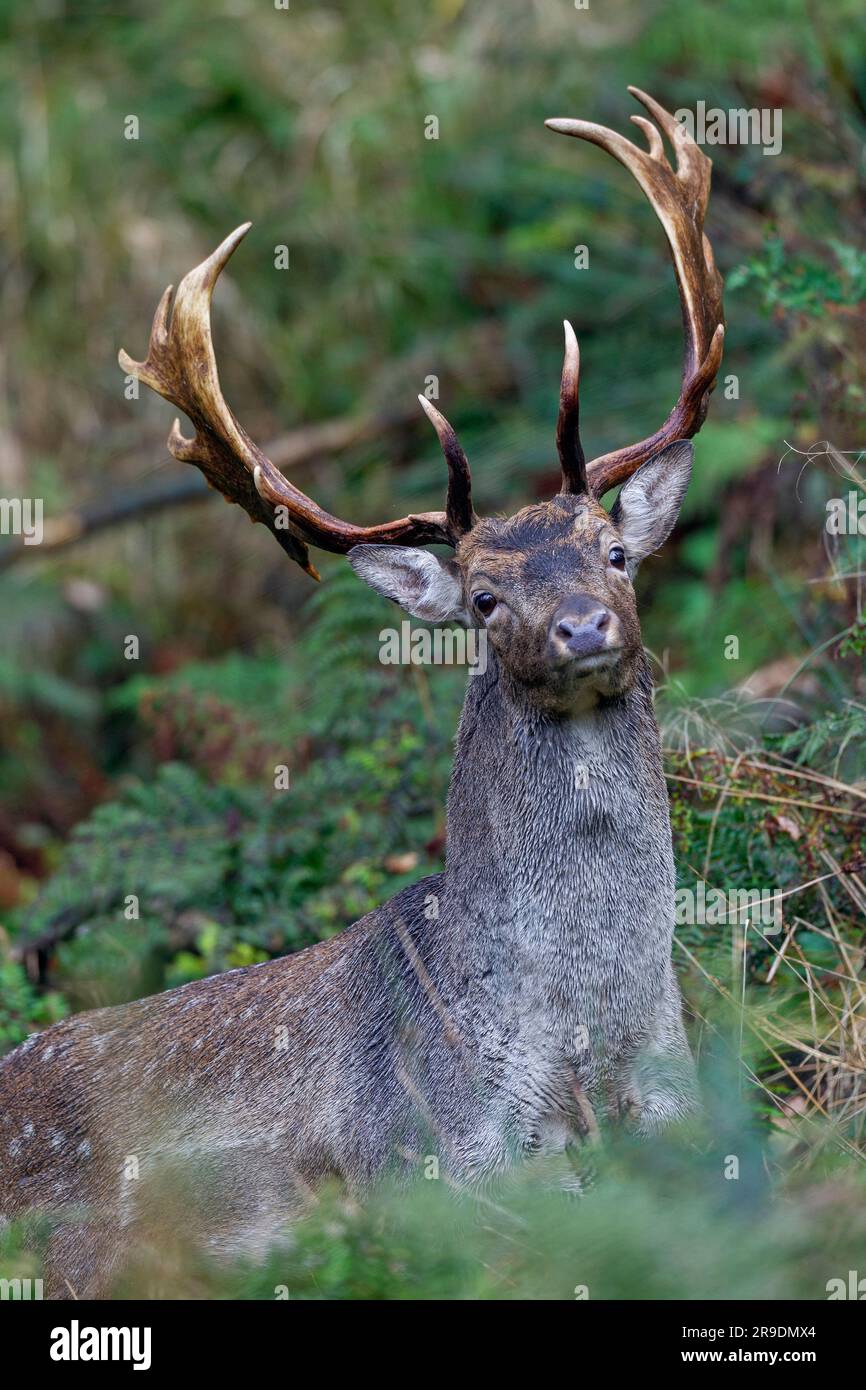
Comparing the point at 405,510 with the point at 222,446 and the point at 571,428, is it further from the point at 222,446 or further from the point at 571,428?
the point at 571,428

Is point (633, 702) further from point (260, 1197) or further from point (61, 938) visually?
point (61, 938)

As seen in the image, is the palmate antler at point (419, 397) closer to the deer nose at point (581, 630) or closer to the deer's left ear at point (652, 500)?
the deer's left ear at point (652, 500)

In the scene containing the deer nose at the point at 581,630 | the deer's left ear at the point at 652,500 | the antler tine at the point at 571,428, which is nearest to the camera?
the deer nose at the point at 581,630

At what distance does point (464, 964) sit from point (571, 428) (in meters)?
1.73

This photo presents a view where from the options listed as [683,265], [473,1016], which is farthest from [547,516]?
[473,1016]

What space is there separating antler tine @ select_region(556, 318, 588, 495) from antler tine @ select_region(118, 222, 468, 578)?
20.4 inches

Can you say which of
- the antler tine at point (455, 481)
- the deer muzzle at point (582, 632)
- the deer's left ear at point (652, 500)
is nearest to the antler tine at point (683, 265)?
the deer's left ear at point (652, 500)

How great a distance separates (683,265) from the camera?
676 cm

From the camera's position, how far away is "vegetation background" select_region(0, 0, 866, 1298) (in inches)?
223

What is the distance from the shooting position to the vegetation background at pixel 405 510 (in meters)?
5.67

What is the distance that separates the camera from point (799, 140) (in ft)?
35.9

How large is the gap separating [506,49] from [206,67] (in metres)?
2.39

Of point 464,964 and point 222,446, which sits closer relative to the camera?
point 464,964
